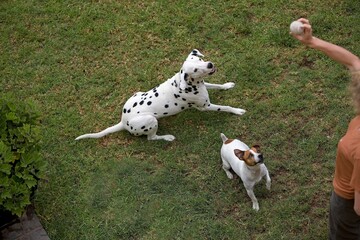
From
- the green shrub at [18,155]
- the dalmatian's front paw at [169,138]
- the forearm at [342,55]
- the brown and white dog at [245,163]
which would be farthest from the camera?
the dalmatian's front paw at [169,138]

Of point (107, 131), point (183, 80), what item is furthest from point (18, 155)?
point (183, 80)

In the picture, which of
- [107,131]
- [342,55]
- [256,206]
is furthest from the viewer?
[107,131]

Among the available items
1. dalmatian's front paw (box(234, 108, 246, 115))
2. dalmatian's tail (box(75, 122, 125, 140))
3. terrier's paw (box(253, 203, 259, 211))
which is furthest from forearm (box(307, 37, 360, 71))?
dalmatian's tail (box(75, 122, 125, 140))

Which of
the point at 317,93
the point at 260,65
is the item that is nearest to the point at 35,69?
the point at 260,65

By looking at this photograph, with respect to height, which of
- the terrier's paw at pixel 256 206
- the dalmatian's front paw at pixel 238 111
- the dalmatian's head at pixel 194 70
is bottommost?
the terrier's paw at pixel 256 206

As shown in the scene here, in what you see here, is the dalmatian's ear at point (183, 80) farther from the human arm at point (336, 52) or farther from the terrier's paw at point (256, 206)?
the human arm at point (336, 52)

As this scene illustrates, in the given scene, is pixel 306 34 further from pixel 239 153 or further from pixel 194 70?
pixel 194 70

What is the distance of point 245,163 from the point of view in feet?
14.6

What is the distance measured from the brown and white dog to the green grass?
5.6 inches

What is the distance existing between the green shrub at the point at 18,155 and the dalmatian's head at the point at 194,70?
1412 mm

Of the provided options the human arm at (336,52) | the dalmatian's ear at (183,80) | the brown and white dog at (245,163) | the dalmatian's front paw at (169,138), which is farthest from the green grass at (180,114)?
the human arm at (336,52)

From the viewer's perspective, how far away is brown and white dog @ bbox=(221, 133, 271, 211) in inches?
171

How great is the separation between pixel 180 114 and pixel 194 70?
0.72 m

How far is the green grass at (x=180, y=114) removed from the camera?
15.5ft
